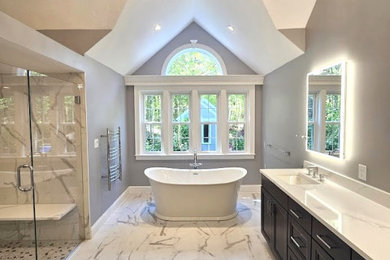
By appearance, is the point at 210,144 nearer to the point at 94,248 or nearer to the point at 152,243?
the point at 152,243

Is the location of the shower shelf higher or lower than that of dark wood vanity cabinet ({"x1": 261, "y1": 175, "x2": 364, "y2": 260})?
lower

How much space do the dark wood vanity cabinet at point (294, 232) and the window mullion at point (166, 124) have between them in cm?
256

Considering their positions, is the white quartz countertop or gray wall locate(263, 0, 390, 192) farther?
gray wall locate(263, 0, 390, 192)

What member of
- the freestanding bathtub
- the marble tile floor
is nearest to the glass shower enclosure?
the marble tile floor

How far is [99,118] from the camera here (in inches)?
138

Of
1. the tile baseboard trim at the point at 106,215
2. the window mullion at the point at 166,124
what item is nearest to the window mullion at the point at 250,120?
the window mullion at the point at 166,124

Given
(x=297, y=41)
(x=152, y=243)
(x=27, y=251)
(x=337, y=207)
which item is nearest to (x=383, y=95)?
(x=337, y=207)

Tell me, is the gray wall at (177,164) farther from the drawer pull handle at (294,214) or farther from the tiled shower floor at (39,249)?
the drawer pull handle at (294,214)

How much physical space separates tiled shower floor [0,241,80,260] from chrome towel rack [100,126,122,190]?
100cm

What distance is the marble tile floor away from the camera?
2.74 metres

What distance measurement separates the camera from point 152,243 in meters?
3.00

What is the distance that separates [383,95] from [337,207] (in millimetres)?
890

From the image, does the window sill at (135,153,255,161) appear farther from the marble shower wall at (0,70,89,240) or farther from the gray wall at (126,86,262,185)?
the marble shower wall at (0,70,89,240)

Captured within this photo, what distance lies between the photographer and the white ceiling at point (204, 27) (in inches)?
120
